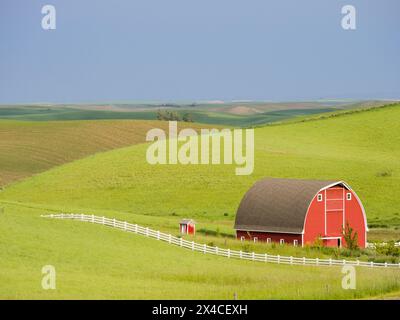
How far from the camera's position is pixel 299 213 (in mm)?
60812

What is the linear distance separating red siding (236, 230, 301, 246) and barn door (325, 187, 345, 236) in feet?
8.27

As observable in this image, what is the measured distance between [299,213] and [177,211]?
63.7 ft

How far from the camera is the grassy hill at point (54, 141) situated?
112188 millimetres

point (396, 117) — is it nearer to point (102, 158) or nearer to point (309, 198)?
point (102, 158)

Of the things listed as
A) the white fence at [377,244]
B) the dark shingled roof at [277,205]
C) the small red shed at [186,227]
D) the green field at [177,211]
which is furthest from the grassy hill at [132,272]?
the dark shingled roof at [277,205]

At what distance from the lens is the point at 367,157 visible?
3772 inches

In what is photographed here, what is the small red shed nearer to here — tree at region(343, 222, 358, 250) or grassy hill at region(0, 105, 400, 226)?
tree at region(343, 222, 358, 250)

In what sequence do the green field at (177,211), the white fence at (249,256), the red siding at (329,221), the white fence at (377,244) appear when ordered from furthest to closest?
the red siding at (329,221) < the white fence at (377,244) < the white fence at (249,256) < the green field at (177,211)

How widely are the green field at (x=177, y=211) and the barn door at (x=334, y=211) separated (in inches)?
202

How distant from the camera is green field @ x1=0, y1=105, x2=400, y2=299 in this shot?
38344 millimetres

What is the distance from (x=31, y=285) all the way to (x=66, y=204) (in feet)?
154

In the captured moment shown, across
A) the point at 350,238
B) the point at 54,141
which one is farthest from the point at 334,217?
the point at 54,141

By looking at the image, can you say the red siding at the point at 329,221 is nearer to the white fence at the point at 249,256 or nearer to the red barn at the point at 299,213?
the red barn at the point at 299,213

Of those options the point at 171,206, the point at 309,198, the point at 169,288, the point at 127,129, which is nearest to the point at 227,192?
the point at 171,206
